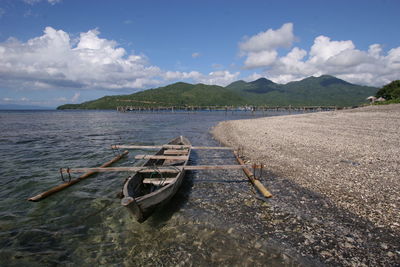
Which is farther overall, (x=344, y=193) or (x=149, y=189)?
(x=149, y=189)

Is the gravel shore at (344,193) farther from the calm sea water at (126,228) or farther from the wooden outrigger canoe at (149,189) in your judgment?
the wooden outrigger canoe at (149,189)

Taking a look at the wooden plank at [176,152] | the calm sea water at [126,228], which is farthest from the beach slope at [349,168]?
the wooden plank at [176,152]

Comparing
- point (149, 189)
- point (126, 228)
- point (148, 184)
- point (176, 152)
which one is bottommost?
point (126, 228)

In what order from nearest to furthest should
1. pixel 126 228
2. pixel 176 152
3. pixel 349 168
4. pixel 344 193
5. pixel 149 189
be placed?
pixel 126 228
pixel 344 193
pixel 149 189
pixel 349 168
pixel 176 152

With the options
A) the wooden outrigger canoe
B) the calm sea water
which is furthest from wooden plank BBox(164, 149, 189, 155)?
the calm sea water

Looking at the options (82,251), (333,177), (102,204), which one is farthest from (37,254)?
(333,177)

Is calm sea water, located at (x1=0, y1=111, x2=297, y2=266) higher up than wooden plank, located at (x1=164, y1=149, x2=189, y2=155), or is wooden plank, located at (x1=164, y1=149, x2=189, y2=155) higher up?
wooden plank, located at (x1=164, y1=149, x2=189, y2=155)

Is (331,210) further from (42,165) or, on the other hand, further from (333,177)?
(42,165)

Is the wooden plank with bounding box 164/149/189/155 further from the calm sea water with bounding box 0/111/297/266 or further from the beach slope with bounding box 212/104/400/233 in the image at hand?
the beach slope with bounding box 212/104/400/233

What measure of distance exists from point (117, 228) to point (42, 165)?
35.3ft

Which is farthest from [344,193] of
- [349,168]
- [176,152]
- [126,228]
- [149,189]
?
[176,152]

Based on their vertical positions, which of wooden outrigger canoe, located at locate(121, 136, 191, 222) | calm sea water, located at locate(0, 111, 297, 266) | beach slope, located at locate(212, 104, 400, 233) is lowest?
calm sea water, located at locate(0, 111, 297, 266)

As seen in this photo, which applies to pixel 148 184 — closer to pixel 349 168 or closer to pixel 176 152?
pixel 176 152

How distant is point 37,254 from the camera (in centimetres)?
548
